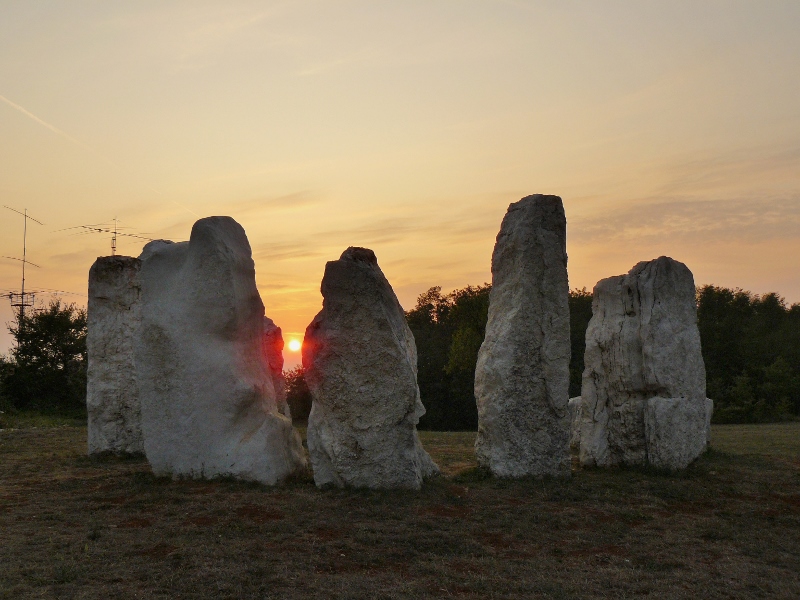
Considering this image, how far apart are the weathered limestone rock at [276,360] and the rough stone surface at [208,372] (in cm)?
188

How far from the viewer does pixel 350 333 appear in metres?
11.5

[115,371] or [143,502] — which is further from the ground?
[115,371]

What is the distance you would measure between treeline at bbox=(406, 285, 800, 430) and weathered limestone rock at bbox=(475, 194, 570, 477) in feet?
71.9

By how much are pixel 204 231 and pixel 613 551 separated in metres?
8.17

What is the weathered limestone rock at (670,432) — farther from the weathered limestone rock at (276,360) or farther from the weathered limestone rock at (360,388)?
the weathered limestone rock at (276,360)

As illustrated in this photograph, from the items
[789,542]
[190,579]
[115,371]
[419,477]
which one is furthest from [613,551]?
[115,371]

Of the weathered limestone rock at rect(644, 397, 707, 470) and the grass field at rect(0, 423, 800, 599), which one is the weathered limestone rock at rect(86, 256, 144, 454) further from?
the weathered limestone rock at rect(644, 397, 707, 470)

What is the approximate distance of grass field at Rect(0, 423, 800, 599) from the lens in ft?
23.8

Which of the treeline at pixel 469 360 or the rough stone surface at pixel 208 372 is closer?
the rough stone surface at pixel 208 372

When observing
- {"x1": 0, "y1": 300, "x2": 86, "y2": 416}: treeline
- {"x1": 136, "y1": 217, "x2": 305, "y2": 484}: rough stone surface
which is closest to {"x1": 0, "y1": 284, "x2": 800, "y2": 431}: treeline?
{"x1": 0, "y1": 300, "x2": 86, "y2": 416}: treeline

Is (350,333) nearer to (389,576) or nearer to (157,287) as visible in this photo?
(157,287)

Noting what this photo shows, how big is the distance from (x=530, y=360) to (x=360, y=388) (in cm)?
293

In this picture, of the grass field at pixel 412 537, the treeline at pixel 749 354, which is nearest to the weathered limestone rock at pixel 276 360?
the grass field at pixel 412 537

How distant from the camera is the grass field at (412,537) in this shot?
23.8 ft
